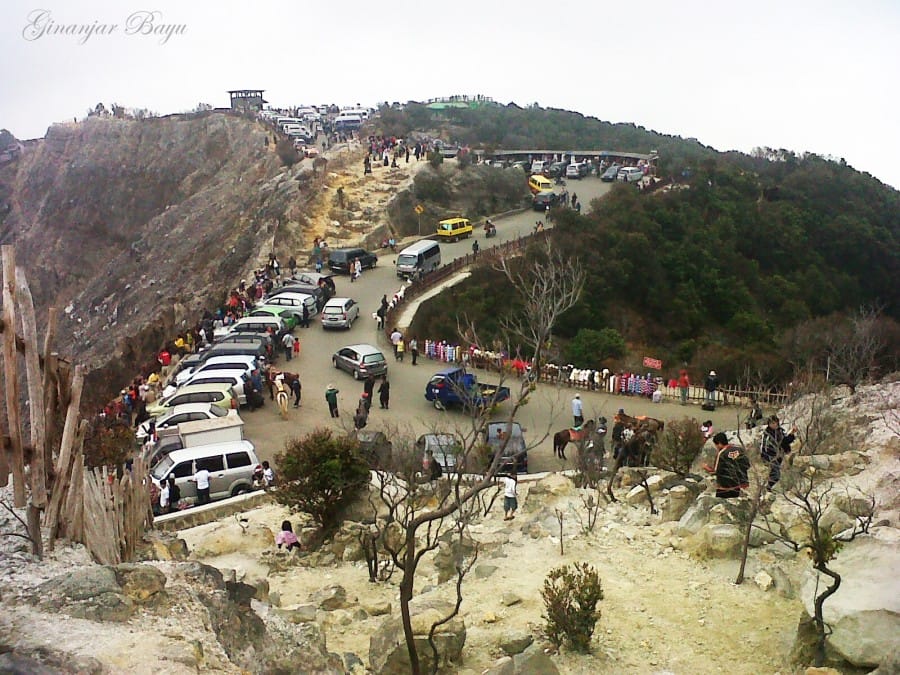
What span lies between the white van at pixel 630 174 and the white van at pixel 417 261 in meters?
22.5

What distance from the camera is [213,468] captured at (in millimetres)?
16125

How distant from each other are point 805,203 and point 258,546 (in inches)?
1859

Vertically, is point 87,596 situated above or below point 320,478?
above

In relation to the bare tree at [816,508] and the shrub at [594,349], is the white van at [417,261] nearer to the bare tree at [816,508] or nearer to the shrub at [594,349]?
the shrub at [594,349]

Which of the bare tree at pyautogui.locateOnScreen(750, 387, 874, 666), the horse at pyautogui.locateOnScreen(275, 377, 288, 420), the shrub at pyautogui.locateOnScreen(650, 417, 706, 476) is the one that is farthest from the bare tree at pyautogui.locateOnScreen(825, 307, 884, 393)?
the horse at pyautogui.locateOnScreen(275, 377, 288, 420)

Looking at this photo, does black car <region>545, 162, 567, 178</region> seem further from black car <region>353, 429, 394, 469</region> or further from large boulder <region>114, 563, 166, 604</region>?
large boulder <region>114, 563, 166, 604</region>

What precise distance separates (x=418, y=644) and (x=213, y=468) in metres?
8.98

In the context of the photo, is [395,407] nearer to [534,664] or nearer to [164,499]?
[164,499]

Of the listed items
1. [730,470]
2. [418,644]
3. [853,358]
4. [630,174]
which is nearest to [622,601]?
[418,644]

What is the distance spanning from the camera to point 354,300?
31500 mm

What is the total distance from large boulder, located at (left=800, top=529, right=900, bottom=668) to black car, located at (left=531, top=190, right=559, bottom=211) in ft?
133

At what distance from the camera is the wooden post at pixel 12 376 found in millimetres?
6941

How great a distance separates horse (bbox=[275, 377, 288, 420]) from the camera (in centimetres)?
2106

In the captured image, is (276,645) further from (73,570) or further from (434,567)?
(434,567)
